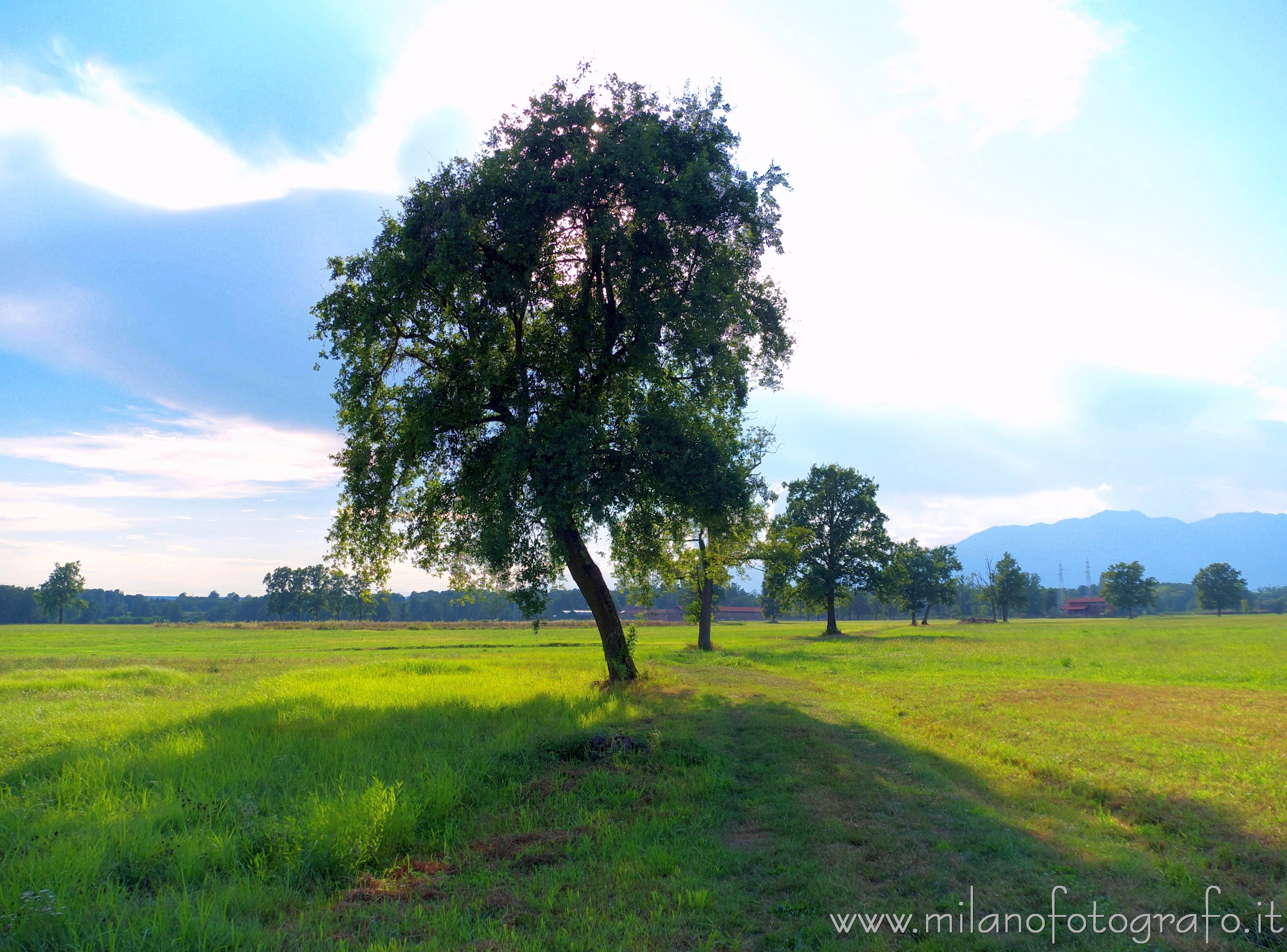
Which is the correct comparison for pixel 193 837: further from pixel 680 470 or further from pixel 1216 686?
pixel 1216 686

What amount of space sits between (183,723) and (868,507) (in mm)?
61280

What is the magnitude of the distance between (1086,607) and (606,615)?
194 meters

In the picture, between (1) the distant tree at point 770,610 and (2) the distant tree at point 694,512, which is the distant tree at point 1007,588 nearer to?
(1) the distant tree at point 770,610

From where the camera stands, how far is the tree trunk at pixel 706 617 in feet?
152

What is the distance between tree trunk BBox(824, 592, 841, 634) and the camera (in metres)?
64.8

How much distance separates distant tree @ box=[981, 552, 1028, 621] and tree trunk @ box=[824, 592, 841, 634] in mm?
70228

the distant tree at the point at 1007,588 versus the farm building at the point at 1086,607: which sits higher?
the distant tree at the point at 1007,588

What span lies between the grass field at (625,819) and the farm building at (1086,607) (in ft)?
602

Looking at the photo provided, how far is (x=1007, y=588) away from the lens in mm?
123938

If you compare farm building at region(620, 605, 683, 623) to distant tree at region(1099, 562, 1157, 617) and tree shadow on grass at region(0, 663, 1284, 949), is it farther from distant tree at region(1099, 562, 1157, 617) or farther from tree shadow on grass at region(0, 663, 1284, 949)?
tree shadow on grass at region(0, 663, 1284, 949)

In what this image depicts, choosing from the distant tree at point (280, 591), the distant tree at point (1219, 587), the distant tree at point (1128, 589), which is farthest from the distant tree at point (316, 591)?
the distant tree at point (1219, 587)

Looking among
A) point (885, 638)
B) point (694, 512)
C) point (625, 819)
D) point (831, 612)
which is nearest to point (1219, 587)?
point (831, 612)

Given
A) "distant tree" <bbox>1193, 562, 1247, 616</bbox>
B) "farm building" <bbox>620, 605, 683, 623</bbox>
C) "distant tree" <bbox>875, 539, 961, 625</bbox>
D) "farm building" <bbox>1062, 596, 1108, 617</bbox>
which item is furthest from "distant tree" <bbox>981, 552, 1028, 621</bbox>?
"farm building" <bbox>620, 605, 683, 623</bbox>

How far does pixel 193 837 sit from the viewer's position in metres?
7.13
